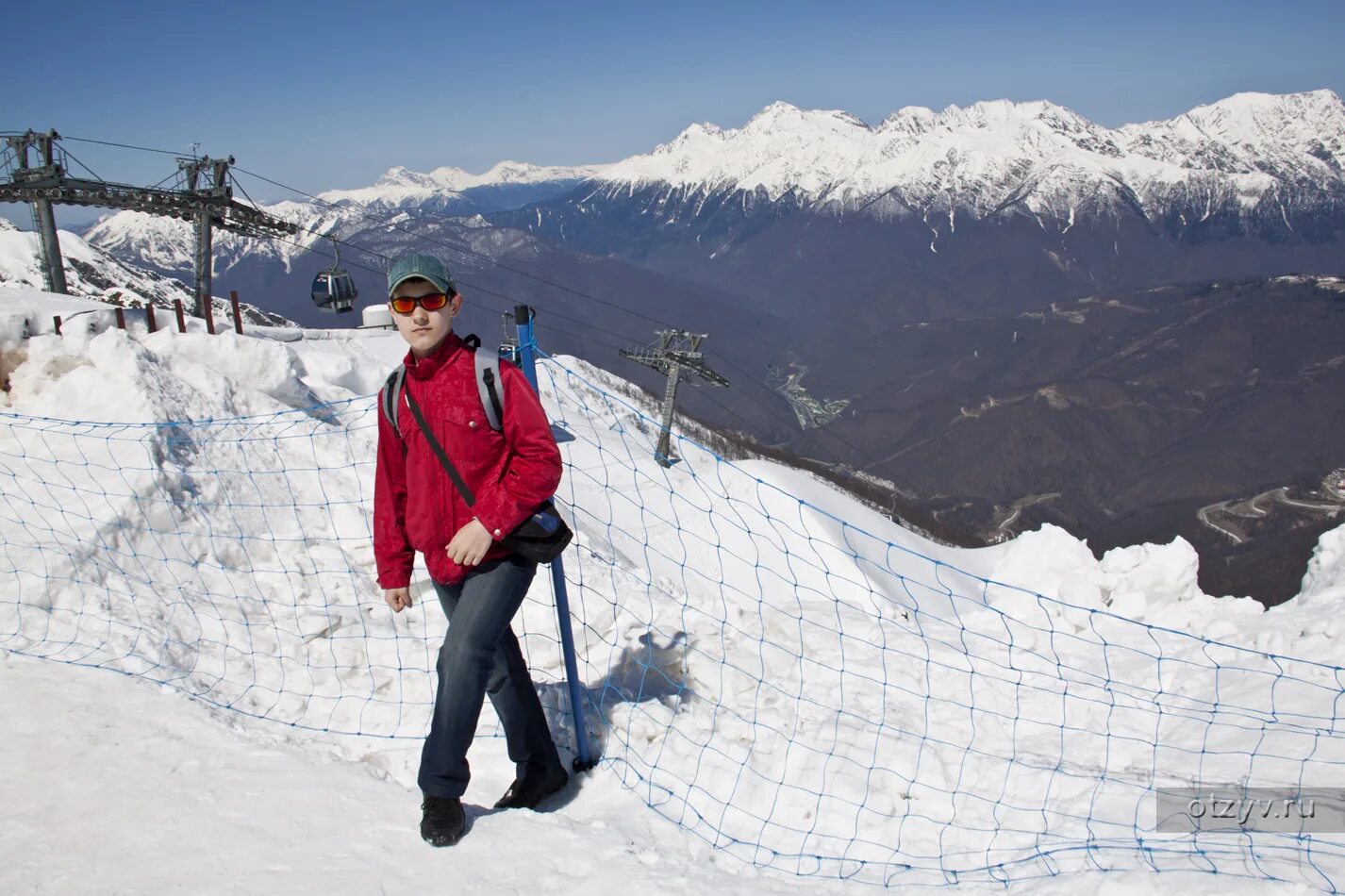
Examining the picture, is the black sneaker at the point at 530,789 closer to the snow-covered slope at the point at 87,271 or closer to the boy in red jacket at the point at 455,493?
the boy in red jacket at the point at 455,493

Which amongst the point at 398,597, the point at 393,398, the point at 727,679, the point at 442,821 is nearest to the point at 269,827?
the point at 442,821

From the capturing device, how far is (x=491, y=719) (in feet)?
14.7

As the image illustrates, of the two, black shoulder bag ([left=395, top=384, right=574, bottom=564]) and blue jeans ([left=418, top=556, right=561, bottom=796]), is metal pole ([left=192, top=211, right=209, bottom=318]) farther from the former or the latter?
blue jeans ([left=418, top=556, right=561, bottom=796])

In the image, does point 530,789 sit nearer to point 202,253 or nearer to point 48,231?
point 202,253

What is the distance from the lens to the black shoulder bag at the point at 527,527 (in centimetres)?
321

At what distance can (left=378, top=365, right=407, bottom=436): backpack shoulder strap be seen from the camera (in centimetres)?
338

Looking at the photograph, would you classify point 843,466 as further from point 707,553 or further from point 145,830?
point 145,830

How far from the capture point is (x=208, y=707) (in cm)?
426

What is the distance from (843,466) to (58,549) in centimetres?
14148

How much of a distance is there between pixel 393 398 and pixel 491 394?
1.68ft

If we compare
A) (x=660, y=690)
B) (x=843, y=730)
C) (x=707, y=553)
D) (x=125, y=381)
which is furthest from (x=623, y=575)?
(x=707, y=553)

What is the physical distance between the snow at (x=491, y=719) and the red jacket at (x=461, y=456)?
4.09 feet

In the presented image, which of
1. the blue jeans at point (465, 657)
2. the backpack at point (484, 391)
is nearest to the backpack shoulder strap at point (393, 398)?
the backpack at point (484, 391)
